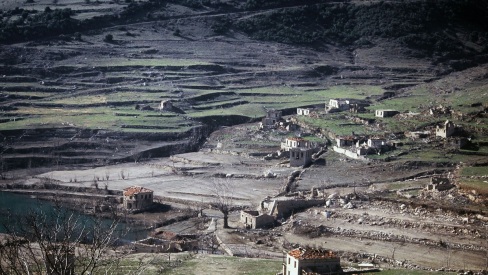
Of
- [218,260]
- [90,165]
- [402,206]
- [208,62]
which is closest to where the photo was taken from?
[218,260]

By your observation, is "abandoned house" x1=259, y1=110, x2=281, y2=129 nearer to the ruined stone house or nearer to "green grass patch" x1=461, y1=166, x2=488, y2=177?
the ruined stone house

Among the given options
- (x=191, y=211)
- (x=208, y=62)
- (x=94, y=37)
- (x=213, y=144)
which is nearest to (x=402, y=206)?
(x=191, y=211)

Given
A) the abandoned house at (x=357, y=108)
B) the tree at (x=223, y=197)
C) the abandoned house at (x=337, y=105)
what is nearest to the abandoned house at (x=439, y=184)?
the tree at (x=223, y=197)

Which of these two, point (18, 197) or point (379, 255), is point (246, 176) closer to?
point (18, 197)

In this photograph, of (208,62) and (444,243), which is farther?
(208,62)

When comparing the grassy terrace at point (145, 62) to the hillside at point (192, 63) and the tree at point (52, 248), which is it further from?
the tree at point (52, 248)

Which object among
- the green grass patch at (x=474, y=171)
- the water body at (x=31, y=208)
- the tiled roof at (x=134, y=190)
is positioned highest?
the green grass patch at (x=474, y=171)

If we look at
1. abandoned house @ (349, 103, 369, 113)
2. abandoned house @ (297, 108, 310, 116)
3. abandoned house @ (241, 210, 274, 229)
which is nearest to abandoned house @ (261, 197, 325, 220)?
abandoned house @ (241, 210, 274, 229)
